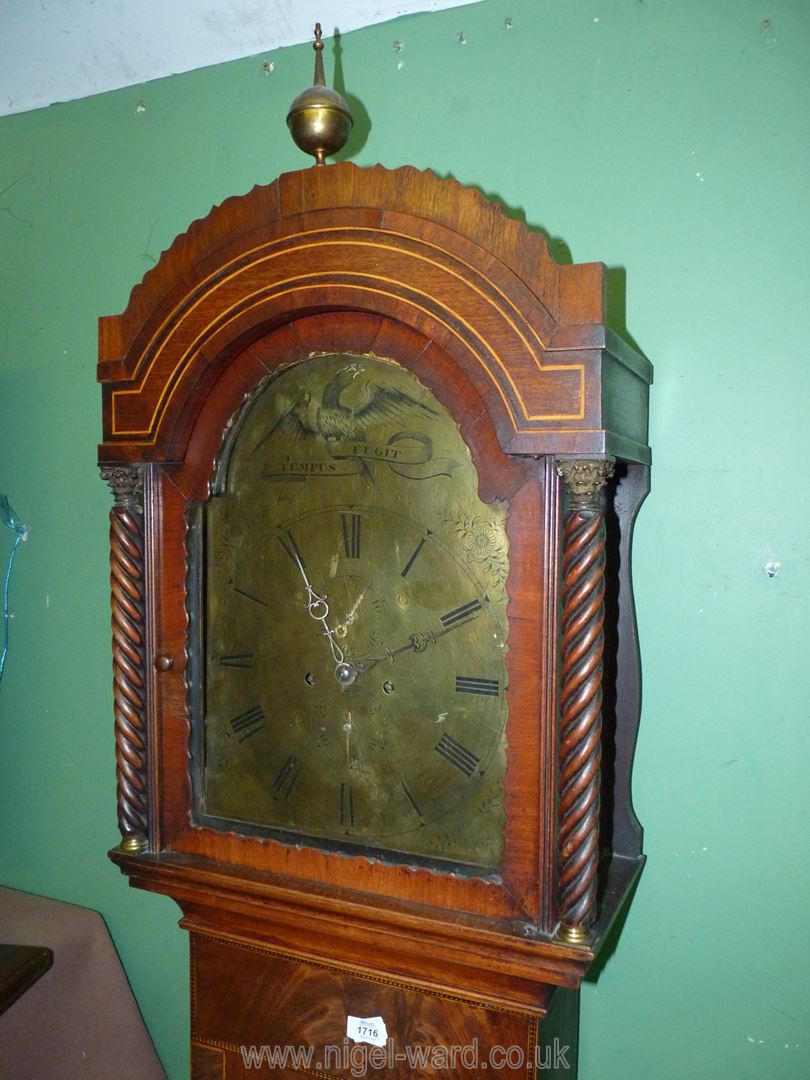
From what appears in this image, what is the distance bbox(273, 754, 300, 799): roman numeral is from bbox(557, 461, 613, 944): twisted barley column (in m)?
0.38

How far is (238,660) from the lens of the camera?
117 centimetres

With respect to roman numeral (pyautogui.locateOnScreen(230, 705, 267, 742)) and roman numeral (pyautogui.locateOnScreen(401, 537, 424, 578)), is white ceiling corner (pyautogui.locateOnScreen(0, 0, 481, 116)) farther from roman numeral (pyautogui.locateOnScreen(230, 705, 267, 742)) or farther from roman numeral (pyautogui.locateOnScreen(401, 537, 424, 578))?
roman numeral (pyautogui.locateOnScreen(230, 705, 267, 742))

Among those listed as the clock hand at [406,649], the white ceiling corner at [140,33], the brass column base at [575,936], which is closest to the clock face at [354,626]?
the clock hand at [406,649]

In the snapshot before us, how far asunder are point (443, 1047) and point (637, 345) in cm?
105

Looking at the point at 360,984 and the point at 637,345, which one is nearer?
the point at 360,984

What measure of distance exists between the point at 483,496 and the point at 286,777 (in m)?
0.49

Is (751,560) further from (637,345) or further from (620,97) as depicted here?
(620,97)

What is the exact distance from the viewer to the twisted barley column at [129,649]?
1186 millimetres

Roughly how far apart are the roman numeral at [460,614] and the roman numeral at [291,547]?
224 mm

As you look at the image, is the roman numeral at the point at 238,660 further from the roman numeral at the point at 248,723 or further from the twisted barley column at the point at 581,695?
the twisted barley column at the point at 581,695

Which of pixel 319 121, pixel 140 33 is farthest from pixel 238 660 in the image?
pixel 140 33

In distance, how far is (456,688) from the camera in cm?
103

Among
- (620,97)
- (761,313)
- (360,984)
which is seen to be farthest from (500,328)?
(360,984)

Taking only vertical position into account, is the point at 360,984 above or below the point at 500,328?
below
